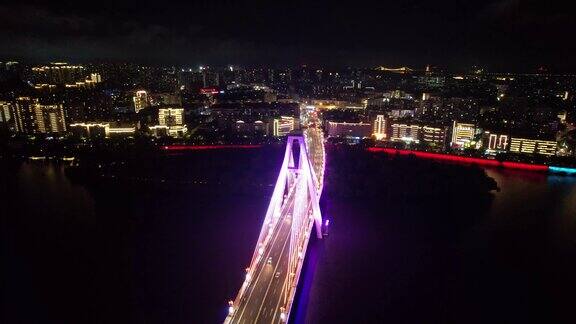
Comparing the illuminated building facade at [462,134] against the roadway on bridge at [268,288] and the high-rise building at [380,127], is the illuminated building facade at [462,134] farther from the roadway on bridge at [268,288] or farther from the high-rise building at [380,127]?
the roadway on bridge at [268,288]

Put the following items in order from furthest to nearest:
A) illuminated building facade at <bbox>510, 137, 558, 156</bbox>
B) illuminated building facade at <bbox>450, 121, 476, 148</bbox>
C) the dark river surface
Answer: illuminated building facade at <bbox>450, 121, 476, 148</bbox>, illuminated building facade at <bbox>510, 137, 558, 156</bbox>, the dark river surface

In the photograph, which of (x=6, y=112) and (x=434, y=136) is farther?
(x=6, y=112)

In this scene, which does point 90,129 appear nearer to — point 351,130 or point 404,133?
point 351,130

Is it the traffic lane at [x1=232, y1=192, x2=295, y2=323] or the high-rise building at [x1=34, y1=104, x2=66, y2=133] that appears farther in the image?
the high-rise building at [x1=34, y1=104, x2=66, y2=133]

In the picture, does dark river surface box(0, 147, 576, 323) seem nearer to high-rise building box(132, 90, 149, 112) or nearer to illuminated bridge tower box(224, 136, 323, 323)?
illuminated bridge tower box(224, 136, 323, 323)

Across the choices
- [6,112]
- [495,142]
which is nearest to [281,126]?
[495,142]

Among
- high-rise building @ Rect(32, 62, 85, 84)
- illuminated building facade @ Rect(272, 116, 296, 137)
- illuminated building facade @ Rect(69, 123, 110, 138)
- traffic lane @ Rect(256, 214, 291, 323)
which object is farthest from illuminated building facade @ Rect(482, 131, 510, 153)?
high-rise building @ Rect(32, 62, 85, 84)
